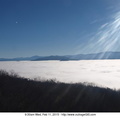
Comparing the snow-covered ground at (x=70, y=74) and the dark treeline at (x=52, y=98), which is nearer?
the dark treeline at (x=52, y=98)

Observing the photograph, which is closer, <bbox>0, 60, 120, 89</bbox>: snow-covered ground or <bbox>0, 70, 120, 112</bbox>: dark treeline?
<bbox>0, 70, 120, 112</bbox>: dark treeline

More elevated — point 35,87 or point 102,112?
point 35,87

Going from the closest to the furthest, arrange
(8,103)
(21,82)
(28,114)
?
(28,114) → (8,103) → (21,82)

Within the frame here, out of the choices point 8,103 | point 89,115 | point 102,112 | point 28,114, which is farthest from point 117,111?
point 8,103

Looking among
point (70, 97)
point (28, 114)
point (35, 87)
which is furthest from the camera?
point (35, 87)

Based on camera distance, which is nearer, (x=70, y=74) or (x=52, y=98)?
(x=52, y=98)

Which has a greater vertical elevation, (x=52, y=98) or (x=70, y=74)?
(x=52, y=98)

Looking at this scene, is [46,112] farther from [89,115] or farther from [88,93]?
[88,93]

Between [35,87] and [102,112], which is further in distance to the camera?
[35,87]
